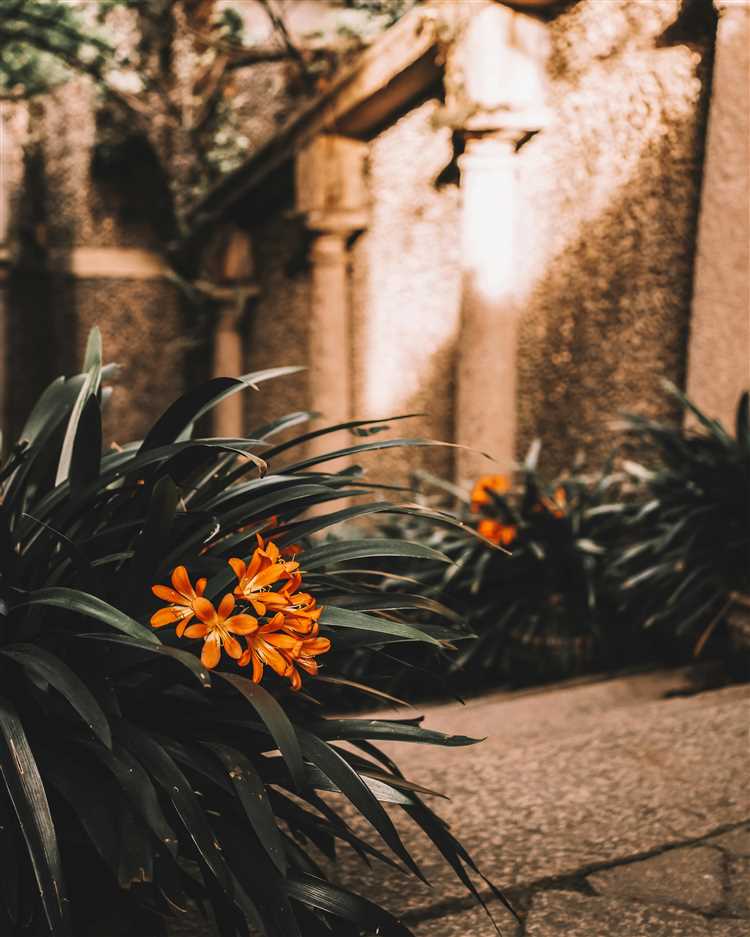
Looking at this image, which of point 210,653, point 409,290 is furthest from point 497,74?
point 210,653

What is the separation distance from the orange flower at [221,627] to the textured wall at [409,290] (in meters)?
3.73

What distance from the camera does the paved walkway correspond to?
1349 millimetres

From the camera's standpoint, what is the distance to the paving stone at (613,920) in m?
1.29

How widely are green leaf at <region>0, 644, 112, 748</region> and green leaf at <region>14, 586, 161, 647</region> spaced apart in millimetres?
61

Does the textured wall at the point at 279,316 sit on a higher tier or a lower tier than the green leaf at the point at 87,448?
Result: higher

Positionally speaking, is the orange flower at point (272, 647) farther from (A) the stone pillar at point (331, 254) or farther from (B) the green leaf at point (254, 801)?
(A) the stone pillar at point (331, 254)

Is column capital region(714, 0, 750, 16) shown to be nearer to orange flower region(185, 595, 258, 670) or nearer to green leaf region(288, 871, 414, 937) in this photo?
orange flower region(185, 595, 258, 670)

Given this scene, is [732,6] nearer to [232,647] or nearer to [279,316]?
[232,647]

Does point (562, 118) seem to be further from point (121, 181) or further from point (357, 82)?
point (121, 181)

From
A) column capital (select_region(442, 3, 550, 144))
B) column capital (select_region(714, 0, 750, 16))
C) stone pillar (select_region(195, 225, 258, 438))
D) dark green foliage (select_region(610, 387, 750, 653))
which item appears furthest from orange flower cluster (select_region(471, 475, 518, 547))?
stone pillar (select_region(195, 225, 258, 438))

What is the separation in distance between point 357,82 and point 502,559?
2.88 meters

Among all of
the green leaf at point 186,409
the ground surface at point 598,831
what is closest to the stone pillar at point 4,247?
the ground surface at point 598,831

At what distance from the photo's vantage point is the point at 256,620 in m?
1.21

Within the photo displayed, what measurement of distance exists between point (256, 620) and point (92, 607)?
0.19 metres
